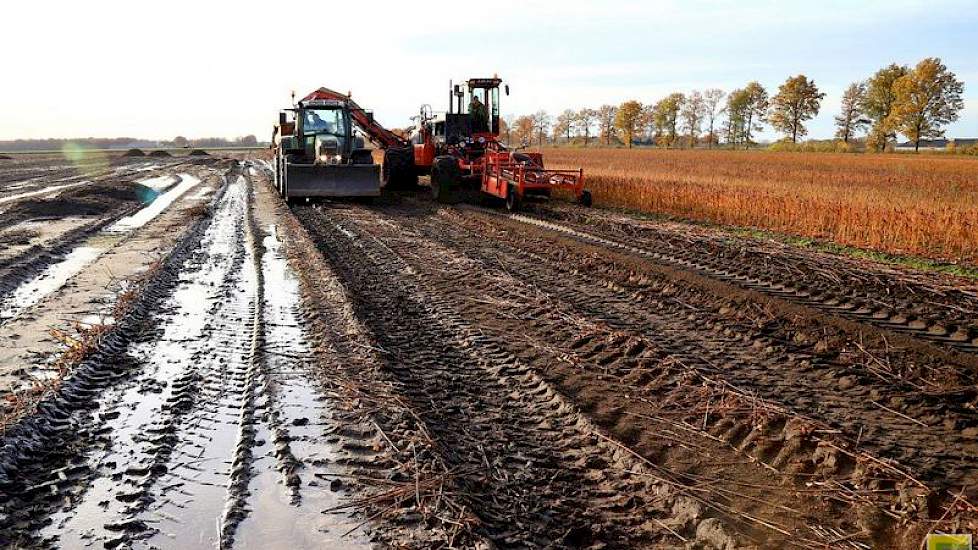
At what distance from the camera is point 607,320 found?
7.55m

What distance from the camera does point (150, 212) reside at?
57.8 feet

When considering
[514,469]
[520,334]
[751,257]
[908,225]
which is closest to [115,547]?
[514,469]

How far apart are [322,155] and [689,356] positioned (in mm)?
14463

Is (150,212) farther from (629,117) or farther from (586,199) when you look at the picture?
(629,117)

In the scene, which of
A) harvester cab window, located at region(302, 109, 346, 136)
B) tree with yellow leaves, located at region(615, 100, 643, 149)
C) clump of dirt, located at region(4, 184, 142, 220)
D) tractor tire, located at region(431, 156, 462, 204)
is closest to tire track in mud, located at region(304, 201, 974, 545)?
tractor tire, located at region(431, 156, 462, 204)

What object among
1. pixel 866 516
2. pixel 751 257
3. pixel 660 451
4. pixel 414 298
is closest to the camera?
pixel 866 516

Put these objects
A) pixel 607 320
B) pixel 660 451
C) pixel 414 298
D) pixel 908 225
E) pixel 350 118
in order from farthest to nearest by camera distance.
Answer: pixel 350 118, pixel 908 225, pixel 414 298, pixel 607 320, pixel 660 451

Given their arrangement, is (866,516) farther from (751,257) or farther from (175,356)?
(751,257)

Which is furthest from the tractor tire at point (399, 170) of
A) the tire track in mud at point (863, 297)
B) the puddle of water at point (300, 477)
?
the puddle of water at point (300, 477)

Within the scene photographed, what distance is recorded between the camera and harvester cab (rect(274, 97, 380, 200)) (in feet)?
59.7

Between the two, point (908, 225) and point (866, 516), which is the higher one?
point (908, 225)

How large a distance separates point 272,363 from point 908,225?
11.9 metres

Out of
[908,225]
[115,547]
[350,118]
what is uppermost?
[350,118]

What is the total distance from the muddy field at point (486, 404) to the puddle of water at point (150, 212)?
4244 mm
